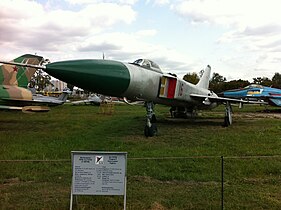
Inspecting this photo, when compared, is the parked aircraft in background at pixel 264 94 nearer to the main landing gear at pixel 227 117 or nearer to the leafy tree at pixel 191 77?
the main landing gear at pixel 227 117

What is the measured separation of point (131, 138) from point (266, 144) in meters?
4.51

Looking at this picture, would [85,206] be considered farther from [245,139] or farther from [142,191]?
[245,139]

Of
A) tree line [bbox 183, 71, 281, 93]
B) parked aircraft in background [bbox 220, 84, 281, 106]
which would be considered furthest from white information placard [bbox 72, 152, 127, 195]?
tree line [bbox 183, 71, 281, 93]

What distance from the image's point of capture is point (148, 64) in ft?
36.2

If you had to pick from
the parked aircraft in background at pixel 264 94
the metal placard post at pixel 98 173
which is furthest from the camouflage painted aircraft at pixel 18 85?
the parked aircraft in background at pixel 264 94

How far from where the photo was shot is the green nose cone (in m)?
7.95

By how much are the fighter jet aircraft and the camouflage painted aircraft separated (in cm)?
582

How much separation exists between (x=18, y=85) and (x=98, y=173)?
42.1 ft

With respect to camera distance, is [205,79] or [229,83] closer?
[205,79]

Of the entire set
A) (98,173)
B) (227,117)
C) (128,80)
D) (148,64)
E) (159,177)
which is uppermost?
(148,64)

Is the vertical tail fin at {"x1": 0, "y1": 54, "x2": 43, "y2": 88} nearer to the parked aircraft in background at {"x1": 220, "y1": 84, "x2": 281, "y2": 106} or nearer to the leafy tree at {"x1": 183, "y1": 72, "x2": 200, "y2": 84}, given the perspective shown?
the parked aircraft in background at {"x1": 220, "y1": 84, "x2": 281, "y2": 106}

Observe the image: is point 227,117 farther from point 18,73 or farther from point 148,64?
point 18,73

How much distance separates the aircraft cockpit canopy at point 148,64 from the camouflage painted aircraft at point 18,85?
5778 millimetres

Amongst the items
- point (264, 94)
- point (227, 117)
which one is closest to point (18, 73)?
point (227, 117)
